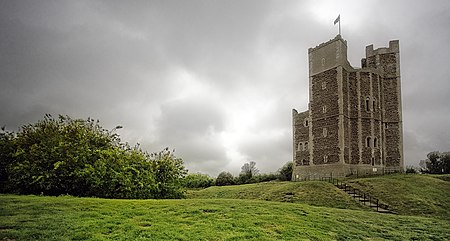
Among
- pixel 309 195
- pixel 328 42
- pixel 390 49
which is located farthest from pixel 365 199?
pixel 390 49

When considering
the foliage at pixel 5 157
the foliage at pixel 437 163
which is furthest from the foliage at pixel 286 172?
the foliage at pixel 5 157

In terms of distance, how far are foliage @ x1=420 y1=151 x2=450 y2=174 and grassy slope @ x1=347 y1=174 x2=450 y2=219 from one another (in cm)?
1432

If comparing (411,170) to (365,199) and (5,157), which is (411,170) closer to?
(365,199)

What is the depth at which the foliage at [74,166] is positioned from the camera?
58.7 feet

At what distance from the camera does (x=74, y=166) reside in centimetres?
1825

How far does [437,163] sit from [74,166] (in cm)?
4679

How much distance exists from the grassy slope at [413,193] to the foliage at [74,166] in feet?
53.4

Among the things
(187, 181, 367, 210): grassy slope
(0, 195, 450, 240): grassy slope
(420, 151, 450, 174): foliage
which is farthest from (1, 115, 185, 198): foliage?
(420, 151, 450, 174): foliage

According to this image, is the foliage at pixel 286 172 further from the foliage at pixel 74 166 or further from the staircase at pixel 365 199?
the foliage at pixel 74 166

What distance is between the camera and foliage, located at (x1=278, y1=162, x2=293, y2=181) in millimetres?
47866

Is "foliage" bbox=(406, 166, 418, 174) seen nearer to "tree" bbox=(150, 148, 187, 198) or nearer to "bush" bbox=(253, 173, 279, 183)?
"bush" bbox=(253, 173, 279, 183)

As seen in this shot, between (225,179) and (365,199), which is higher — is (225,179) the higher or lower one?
the higher one

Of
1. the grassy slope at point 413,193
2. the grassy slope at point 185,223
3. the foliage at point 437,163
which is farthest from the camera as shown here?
the foliage at point 437,163

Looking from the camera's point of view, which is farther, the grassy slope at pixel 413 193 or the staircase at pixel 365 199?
the staircase at pixel 365 199
